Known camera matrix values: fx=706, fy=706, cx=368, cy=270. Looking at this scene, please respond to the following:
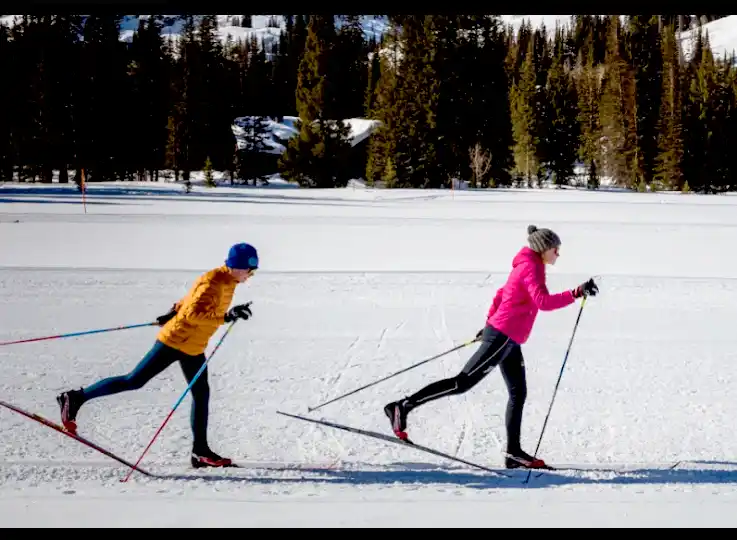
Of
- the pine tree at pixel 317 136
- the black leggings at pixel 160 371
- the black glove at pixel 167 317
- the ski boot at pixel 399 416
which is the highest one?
the pine tree at pixel 317 136

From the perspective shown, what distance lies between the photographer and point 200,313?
363 centimetres

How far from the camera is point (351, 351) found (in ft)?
20.7

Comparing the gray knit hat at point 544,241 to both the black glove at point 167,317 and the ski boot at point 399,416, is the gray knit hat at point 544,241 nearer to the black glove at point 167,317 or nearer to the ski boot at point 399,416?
the ski boot at point 399,416

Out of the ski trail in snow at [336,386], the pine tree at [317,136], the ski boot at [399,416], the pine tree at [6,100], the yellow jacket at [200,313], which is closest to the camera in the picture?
the yellow jacket at [200,313]

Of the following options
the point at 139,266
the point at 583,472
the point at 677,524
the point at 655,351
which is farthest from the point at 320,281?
Result: the point at 677,524

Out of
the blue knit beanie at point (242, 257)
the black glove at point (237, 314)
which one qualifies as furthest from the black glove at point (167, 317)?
the blue knit beanie at point (242, 257)

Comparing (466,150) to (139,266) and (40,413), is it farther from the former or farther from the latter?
(40,413)

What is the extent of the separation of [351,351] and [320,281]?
119 inches

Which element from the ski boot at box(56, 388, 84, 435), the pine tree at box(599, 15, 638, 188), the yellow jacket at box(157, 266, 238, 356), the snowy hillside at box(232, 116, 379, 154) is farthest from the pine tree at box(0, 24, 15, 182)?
the yellow jacket at box(157, 266, 238, 356)

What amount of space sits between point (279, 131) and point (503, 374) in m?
35.1

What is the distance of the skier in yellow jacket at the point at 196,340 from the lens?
3.65 m

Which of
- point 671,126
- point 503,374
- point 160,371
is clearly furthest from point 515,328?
point 671,126

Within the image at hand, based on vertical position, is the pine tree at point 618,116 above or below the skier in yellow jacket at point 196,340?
above
